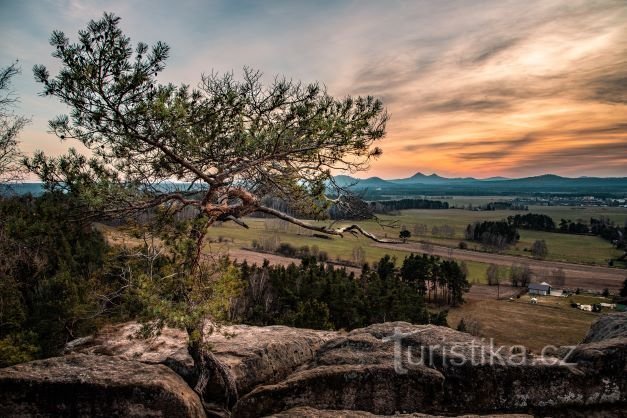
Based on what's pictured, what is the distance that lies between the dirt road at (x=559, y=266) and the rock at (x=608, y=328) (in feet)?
313

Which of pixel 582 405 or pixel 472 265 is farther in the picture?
pixel 472 265

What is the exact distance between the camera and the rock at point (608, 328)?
10484 millimetres

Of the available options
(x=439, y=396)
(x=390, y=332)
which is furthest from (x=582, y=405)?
(x=390, y=332)

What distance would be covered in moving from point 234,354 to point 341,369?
4.35 m

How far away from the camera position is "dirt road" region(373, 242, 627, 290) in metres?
96.9

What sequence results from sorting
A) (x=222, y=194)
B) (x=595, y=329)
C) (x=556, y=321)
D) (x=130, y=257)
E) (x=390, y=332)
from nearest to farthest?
(x=130, y=257) → (x=222, y=194) → (x=390, y=332) → (x=595, y=329) → (x=556, y=321)

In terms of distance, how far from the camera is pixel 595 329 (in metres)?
11.8

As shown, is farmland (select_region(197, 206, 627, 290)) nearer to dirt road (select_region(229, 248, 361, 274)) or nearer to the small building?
dirt road (select_region(229, 248, 361, 274))

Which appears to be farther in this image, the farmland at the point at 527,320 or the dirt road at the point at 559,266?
the dirt road at the point at 559,266

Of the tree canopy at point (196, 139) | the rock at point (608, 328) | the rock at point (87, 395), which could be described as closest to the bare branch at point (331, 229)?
the tree canopy at point (196, 139)

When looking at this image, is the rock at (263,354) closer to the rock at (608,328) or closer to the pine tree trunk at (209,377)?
the pine tree trunk at (209,377)

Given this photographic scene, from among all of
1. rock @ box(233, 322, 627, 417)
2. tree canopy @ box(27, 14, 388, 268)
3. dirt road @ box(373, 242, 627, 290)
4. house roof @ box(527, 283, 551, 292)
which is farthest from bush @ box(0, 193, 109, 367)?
house roof @ box(527, 283, 551, 292)

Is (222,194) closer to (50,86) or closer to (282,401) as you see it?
(50,86)

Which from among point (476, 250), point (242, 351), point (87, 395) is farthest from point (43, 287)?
point (476, 250)
